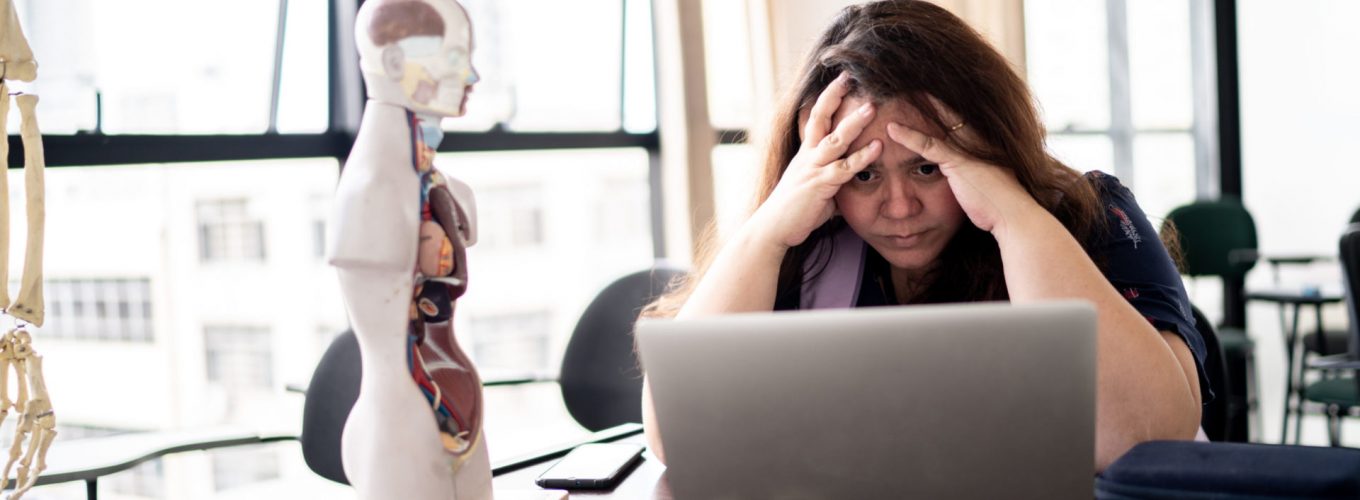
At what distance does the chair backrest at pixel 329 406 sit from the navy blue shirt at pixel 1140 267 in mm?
694

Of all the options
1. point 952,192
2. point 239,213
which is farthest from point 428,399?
point 239,213

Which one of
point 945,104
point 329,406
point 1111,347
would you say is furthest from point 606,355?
point 1111,347

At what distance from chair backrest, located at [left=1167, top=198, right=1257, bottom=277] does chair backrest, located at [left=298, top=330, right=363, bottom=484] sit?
3625 millimetres

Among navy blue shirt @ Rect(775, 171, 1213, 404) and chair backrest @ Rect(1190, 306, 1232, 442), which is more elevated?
navy blue shirt @ Rect(775, 171, 1213, 404)

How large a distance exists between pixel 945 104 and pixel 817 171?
0.55 ft

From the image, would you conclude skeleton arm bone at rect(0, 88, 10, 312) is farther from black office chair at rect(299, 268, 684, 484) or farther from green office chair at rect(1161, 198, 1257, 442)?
green office chair at rect(1161, 198, 1257, 442)

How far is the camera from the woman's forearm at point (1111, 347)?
1110mm

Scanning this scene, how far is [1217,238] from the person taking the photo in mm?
4324

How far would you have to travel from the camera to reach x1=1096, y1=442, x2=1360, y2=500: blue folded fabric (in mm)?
787

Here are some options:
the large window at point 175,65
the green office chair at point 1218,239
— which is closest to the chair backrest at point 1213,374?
the large window at point 175,65

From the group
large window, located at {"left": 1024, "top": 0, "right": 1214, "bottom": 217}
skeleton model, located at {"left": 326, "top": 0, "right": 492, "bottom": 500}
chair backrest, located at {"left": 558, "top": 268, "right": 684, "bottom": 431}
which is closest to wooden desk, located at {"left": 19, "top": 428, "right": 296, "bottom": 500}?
chair backrest, located at {"left": 558, "top": 268, "right": 684, "bottom": 431}

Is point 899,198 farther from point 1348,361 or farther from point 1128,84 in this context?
point 1128,84

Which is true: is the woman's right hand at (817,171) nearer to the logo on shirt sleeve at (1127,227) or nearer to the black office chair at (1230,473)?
the logo on shirt sleeve at (1127,227)

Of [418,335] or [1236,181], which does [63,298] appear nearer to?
[418,335]
